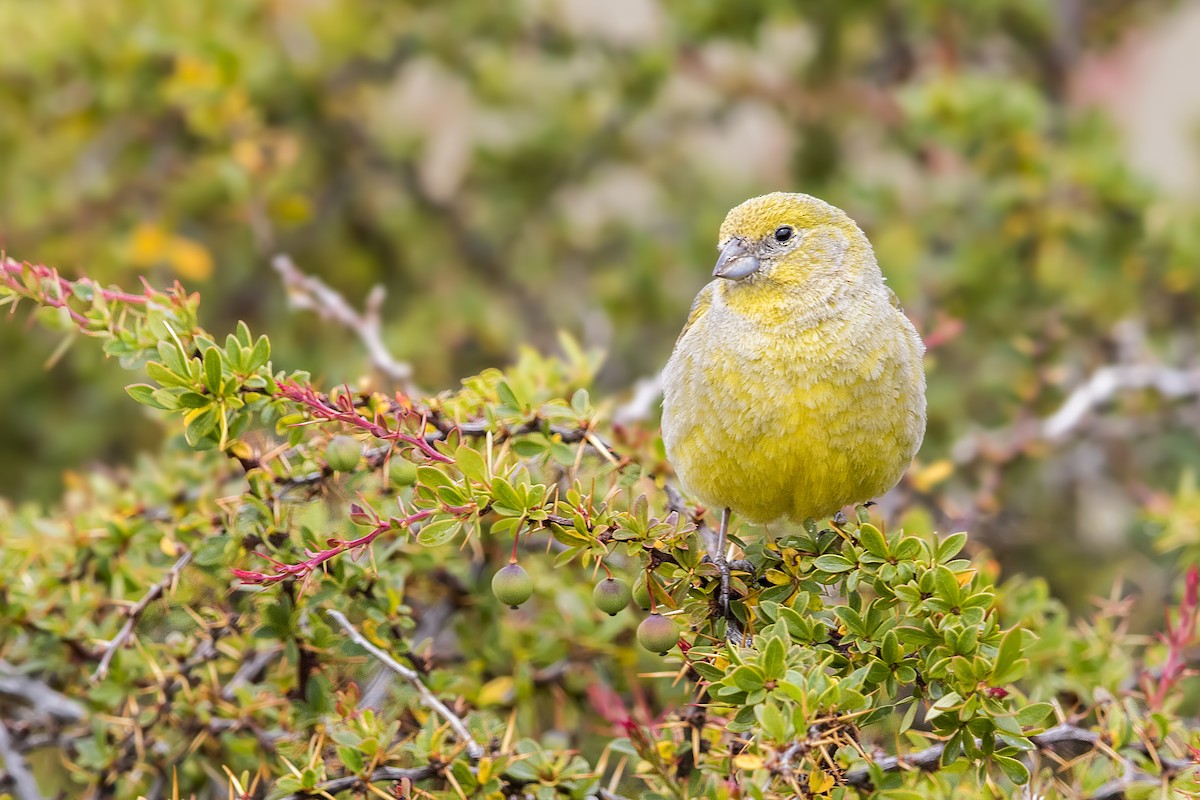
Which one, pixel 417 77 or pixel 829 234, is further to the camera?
pixel 417 77

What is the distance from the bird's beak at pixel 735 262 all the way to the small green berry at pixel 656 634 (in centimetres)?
102

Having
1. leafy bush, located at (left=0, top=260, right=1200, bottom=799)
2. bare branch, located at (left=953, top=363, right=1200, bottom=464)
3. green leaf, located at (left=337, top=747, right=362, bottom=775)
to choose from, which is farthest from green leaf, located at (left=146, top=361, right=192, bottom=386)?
bare branch, located at (left=953, top=363, right=1200, bottom=464)

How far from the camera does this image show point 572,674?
10.3 ft

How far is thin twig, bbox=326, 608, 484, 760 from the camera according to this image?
2.25 m

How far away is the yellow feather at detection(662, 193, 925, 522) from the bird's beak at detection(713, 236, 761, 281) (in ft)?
0.05

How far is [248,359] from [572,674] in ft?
4.18

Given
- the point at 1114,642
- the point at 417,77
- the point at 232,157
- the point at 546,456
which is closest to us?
the point at 546,456

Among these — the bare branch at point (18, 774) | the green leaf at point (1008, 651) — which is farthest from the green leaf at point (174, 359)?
the green leaf at point (1008, 651)

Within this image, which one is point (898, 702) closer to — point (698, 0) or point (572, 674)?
point (572, 674)

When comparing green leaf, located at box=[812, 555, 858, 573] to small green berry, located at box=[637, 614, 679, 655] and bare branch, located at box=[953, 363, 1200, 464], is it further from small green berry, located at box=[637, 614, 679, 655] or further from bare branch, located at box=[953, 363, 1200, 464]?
bare branch, located at box=[953, 363, 1200, 464]

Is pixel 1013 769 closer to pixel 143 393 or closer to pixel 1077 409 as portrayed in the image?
pixel 143 393

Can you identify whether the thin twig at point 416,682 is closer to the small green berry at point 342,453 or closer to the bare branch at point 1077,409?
the small green berry at point 342,453

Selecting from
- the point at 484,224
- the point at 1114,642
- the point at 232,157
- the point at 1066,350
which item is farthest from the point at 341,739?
the point at 484,224

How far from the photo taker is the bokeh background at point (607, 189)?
4.83 m
